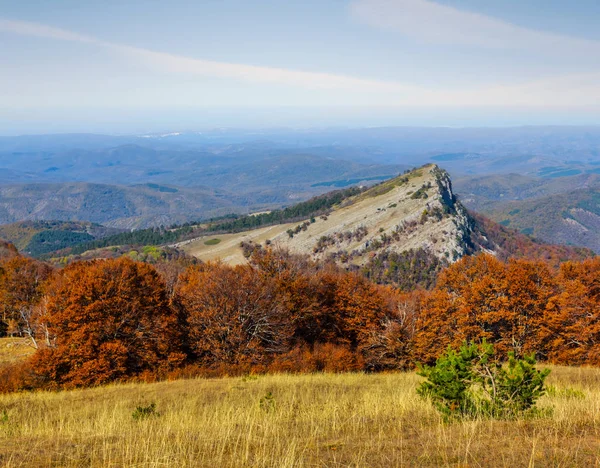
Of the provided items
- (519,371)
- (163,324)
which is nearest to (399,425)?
(519,371)

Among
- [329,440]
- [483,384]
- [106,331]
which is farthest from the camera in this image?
[106,331]

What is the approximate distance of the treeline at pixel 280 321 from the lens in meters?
29.7

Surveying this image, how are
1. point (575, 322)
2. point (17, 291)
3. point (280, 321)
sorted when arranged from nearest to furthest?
point (280, 321) → point (575, 322) → point (17, 291)

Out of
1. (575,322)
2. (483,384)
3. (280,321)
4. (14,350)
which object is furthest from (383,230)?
(483,384)

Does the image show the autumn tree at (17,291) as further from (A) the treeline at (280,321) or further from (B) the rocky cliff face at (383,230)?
(B) the rocky cliff face at (383,230)

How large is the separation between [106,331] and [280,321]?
14.4 metres

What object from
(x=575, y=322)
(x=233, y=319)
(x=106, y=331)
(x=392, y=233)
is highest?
(x=106, y=331)

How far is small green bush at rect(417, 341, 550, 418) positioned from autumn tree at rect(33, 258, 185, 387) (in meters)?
25.0

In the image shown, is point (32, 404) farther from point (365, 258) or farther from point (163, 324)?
point (365, 258)

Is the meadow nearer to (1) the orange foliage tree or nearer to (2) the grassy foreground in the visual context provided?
(2) the grassy foreground

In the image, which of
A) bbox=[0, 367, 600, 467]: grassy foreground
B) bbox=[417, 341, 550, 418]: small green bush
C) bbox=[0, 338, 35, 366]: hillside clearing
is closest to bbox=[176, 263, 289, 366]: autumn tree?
bbox=[0, 338, 35, 366]: hillside clearing

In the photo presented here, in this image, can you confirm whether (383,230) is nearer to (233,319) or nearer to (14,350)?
(233,319)

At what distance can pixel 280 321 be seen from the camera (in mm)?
36344

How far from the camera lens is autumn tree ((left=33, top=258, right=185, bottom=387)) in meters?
28.4
